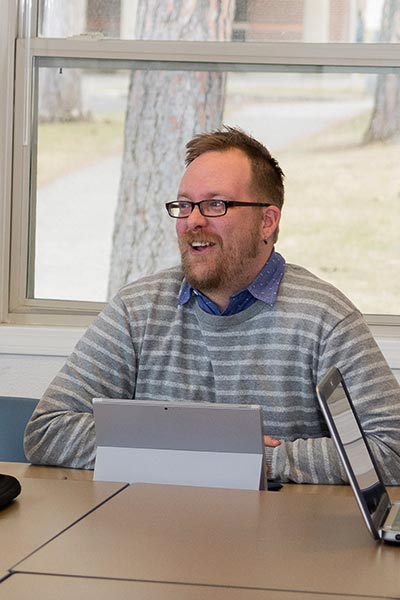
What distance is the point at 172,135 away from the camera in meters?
3.31

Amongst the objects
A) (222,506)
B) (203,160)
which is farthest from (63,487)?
(203,160)

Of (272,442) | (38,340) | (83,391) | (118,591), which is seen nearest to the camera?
(118,591)

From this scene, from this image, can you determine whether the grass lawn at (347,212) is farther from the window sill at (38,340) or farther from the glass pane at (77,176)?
the window sill at (38,340)

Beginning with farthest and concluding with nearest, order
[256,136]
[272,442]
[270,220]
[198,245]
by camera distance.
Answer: [256,136], [270,220], [198,245], [272,442]

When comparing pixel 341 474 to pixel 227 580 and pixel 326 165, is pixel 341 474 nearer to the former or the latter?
pixel 227 580

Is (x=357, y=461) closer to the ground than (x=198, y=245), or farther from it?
closer to the ground

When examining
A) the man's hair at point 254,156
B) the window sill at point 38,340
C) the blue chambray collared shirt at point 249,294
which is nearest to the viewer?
the blue chambray collared shirt at point 249,294

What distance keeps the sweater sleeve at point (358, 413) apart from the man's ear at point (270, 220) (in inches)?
13.0

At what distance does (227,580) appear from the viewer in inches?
52.6

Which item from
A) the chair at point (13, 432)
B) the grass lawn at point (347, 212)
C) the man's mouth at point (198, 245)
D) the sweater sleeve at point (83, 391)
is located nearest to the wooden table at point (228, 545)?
the sweater sleeve at point (83, 391)

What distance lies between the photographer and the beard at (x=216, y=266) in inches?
95.8

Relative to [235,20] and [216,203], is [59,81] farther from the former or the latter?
[216,203]

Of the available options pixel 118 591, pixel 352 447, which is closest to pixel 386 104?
pixel 352 447

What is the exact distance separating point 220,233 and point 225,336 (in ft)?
0.84
